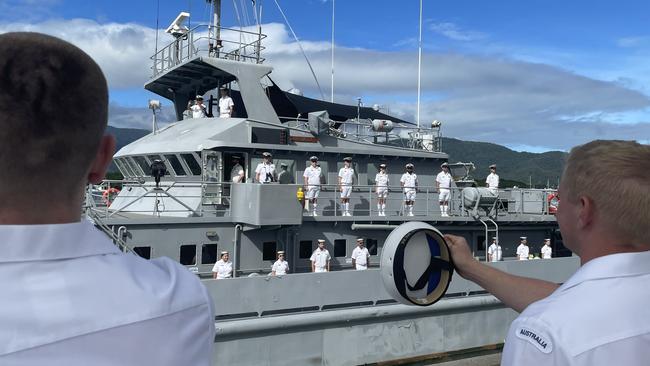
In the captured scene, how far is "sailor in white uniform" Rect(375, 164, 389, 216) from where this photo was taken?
1298 centimetres

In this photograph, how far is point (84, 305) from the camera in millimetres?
1067

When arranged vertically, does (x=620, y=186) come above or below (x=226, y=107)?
below

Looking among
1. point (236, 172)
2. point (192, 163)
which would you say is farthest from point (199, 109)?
point (236, 172)

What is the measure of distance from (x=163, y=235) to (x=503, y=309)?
6.41 m

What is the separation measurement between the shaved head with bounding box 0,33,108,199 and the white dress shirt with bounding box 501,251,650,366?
109 cm

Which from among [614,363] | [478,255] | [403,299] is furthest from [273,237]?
[614,363]

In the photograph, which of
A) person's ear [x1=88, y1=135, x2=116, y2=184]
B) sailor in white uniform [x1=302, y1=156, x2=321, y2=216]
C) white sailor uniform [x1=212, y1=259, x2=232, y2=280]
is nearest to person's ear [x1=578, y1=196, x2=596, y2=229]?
person's ear [x1=88, y1=135, x2=116, y2=184]

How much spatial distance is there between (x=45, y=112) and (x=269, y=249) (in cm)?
1029

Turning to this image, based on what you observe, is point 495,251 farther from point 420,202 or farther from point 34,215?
point 34,215

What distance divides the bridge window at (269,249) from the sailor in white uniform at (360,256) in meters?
1.57

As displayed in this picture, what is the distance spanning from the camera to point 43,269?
106 centimetres

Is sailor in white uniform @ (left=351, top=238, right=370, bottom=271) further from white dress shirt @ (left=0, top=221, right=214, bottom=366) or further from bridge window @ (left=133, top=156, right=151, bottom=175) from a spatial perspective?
white dress shirt @ (left=0, top=221, right=214, bottom=366)

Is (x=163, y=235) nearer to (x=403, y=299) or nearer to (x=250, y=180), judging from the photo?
(x=250, y=180)

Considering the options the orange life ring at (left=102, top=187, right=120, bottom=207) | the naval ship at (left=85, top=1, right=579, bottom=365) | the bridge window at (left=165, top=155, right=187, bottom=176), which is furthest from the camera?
the bridge window at (left=165, top=155, right=187, bottom=176)
